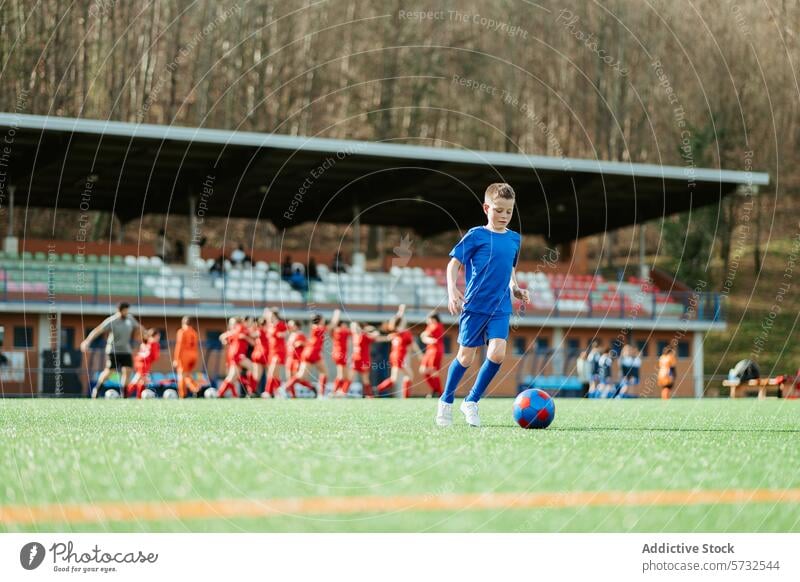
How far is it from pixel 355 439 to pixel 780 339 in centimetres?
5471

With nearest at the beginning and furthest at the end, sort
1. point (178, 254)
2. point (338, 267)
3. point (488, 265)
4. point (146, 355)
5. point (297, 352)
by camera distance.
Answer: point (488, 265) < point (146, 355) < point (297, 352) < point (178, 254) < point (338, 267)

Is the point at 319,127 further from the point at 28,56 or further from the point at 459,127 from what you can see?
the point at 28,56

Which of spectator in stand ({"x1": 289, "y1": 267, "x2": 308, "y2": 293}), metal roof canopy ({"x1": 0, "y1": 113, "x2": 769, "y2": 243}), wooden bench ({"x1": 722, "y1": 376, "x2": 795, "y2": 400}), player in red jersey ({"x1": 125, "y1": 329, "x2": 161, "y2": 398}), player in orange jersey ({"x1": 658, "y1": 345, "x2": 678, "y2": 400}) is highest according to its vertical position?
metal roof canopy ({"x1": 0, "y1": 113, "x2": 769, "y2": 243})

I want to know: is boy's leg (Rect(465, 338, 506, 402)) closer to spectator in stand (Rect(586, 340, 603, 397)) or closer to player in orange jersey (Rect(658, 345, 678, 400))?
player in orange jersey (Rect(658, 345, 678, 400))

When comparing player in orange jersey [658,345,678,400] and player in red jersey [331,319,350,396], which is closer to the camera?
player in red jersey [331,319,350,396]

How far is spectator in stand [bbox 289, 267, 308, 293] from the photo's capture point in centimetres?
3747

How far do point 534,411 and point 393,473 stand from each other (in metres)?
4.71

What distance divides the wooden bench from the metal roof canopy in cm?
671

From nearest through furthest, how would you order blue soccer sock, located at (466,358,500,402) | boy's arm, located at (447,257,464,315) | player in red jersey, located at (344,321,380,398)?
boy's arm, located at (447,257,464,315)
blue soccer sock, located at (466,358,500,402)
player in red jersey, located at (344,321,380,398)

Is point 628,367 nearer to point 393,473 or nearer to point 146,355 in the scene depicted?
point 146,355

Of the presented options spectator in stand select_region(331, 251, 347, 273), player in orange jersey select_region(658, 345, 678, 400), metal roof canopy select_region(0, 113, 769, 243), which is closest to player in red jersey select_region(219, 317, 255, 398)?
metal roof canopy select_region(0, 113, 769, 243)

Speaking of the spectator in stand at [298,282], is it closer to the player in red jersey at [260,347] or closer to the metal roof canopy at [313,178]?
the metal roof canopy at [313,178]

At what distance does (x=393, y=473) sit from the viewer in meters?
6.32

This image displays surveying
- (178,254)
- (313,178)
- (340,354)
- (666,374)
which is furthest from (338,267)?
(666,374)
